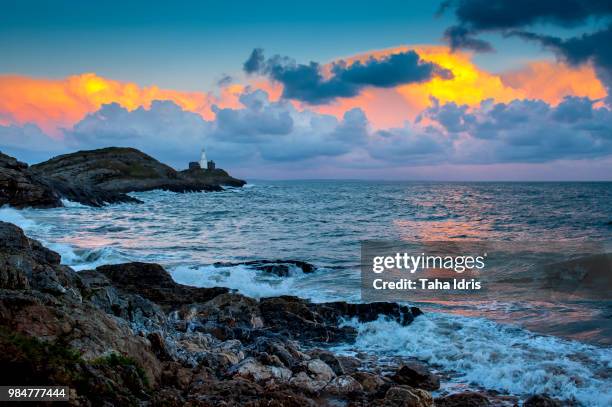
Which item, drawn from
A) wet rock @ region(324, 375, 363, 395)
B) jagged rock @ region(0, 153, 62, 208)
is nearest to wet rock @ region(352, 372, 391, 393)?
wet rock @ region(324, 375, 363, 395)

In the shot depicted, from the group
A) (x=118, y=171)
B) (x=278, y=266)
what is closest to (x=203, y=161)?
(x=118, y=171)

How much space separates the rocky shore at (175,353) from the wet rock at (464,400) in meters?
0.03

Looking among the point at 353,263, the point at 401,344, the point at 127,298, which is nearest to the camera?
the point at 127,298

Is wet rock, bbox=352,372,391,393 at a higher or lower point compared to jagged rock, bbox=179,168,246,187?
lower

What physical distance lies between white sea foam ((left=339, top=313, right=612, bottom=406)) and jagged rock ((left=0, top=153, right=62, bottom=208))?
165 ft

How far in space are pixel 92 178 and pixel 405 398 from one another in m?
116

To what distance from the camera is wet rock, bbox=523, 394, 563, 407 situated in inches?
337

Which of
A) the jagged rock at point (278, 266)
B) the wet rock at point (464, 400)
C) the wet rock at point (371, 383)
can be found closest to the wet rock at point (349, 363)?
the wet rock at point (371, 383)

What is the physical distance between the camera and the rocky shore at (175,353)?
5559mm

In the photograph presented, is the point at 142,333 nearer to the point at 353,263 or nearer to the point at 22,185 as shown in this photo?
the point at 353,263

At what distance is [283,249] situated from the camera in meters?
31.8

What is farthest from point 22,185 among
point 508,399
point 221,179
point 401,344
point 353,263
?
Answer: point 221,179

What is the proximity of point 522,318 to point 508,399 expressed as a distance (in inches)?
266

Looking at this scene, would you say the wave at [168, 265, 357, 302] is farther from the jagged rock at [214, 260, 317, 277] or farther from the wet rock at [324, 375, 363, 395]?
the wet rock at [324, 375, 363, 395]
